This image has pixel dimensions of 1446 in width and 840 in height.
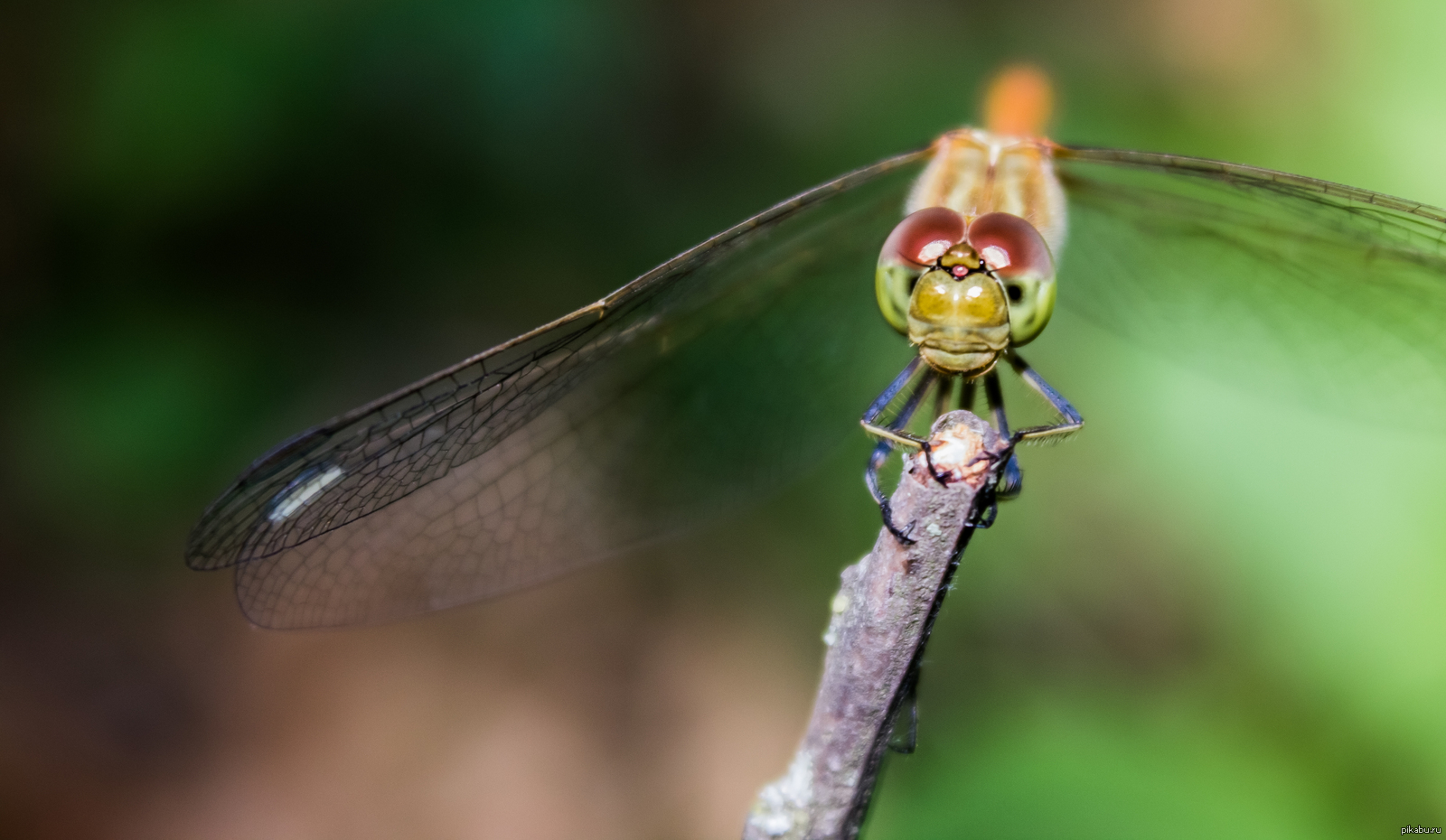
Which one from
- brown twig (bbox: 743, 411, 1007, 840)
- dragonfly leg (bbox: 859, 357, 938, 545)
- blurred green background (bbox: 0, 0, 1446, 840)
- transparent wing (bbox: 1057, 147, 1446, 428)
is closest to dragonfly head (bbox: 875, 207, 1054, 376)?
dragonfly leg (bbox: 859, 357, 938, 545)

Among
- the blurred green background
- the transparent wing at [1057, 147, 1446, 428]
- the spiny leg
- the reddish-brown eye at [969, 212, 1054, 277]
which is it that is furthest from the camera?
the blurred green background

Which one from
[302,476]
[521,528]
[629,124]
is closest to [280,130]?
[629,124]

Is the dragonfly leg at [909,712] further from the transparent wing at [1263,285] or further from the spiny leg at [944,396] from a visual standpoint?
the transparent wing at [1263,285]

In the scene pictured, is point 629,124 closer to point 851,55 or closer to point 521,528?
point 851,55

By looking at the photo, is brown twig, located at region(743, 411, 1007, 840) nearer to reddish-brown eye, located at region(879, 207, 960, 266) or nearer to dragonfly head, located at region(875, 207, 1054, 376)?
dragonfly head, located at region(875, 207, 1054, 376)

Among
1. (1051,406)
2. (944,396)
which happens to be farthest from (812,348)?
(1051,406)
